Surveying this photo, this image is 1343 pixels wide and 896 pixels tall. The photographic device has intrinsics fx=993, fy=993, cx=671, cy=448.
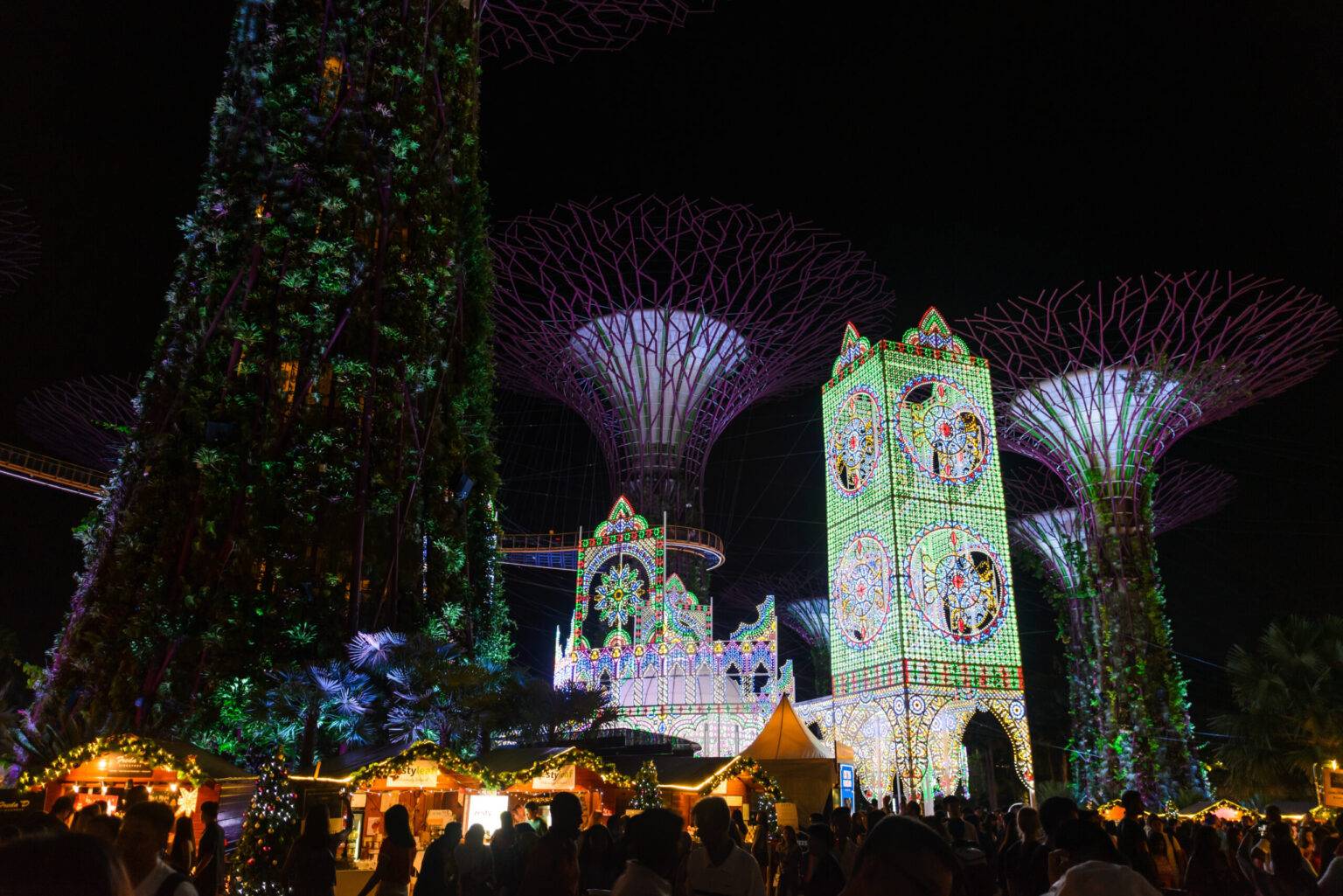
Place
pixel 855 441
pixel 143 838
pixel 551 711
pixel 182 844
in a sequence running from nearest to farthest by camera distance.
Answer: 1. pixel 143 838
2. pixel 182 844
3. pixel 551 711
4. pixel 855 441

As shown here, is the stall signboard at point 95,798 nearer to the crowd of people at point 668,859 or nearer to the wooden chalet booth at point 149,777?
the wooden chalet booth at point 149,777

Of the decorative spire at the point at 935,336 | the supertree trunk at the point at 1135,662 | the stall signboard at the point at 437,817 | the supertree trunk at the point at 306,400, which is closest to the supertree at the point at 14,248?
the supertree trunk at the point at 306,400

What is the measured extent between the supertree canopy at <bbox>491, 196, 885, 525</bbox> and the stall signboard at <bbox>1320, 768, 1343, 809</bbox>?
637 inches

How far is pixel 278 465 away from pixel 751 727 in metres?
16.1

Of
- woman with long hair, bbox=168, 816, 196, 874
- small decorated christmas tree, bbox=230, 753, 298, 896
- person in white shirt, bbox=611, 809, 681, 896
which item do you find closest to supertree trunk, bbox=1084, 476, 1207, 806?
small decorated christmas tree, bbox=230, 753, 298, 896

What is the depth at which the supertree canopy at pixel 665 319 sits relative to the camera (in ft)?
91.5

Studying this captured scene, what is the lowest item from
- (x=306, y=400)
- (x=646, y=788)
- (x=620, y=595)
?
(x=646, y=788)

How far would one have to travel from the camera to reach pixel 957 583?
77.8 feet

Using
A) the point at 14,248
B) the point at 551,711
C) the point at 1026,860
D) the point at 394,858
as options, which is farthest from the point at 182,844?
the point at 14,248

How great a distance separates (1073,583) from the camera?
119 ft

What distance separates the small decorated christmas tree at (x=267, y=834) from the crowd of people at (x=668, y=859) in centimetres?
70

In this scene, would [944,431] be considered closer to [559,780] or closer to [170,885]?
[559,780]

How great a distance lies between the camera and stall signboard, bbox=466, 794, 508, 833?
447 inches

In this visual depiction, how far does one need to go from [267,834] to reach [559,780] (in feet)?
15.5
